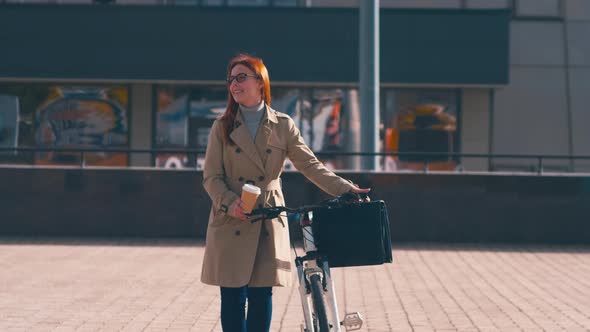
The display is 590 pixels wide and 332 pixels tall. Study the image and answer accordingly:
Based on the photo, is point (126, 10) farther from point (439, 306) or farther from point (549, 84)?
point (439, 306)

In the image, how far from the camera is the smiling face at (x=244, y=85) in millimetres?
5164

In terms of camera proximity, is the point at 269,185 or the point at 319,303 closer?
the point at 319,303

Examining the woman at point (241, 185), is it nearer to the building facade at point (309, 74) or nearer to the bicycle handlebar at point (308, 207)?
the bicycle handlebar at point (308, 207)

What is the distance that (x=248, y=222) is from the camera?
17.1ft

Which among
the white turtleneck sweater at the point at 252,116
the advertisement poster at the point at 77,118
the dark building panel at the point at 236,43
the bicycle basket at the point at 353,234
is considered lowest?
the bicycle basket at the point at 353,234

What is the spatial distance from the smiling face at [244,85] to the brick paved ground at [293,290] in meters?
2.80

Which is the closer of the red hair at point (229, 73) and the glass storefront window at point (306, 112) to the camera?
the red hair at point (229, 73)

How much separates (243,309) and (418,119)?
687 inches

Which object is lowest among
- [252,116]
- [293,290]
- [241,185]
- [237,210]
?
[293,290]

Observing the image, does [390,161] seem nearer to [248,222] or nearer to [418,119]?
[418,119]

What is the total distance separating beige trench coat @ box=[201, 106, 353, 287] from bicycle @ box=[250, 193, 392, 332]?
14cm

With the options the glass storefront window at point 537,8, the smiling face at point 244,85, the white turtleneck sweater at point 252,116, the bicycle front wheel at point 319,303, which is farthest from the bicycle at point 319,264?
the glass storefront window at point 537,8

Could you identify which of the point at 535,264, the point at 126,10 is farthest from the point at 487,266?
the point at 126,10

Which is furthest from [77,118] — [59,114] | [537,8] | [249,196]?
[249,196]
